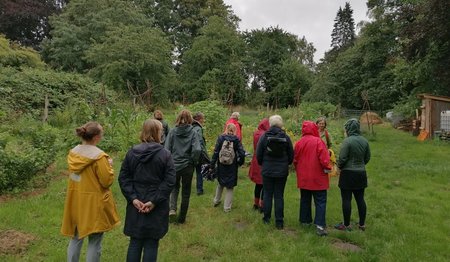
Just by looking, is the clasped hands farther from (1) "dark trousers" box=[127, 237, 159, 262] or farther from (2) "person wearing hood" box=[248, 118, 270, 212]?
(2) "person wearing hood" box=[248, 118, 270, 212]

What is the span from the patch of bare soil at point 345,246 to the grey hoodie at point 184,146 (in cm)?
241

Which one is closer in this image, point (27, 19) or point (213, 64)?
point (27, 19)

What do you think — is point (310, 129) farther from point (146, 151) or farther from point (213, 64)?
point (213, 64)

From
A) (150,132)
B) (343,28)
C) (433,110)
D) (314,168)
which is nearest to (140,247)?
(150,132)

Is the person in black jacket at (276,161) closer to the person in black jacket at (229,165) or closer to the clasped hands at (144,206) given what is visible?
the person in black jacket at (229,165)

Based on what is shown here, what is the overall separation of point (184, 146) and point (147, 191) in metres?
2.23

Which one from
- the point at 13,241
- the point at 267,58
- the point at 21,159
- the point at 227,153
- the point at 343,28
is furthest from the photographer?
the point at 343,28

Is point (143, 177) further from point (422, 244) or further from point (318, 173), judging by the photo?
point (422, 244)

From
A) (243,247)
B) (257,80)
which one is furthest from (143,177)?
(257,80)

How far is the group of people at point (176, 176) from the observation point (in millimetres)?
4078

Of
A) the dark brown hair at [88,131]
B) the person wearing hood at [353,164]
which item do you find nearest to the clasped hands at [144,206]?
the dark brown hair at [88,131]

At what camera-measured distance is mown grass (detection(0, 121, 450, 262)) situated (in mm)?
5316

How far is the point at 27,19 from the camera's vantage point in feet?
131

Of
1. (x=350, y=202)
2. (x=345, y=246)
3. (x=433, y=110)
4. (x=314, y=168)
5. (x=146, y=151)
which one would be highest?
(x=433, y=110)
